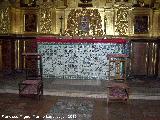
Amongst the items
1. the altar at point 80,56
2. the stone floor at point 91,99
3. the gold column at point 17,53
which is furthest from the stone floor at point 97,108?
the gold column at point 17,53

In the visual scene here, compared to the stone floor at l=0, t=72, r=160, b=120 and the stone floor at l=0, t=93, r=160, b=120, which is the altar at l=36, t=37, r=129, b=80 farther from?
the stone floor at l=0, t=93, r=160, b=120

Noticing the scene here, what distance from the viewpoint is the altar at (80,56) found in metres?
9.93

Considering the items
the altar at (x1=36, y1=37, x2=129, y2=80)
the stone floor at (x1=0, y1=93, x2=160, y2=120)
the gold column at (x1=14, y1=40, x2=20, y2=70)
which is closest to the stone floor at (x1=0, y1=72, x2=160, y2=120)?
the stone floor at (x1=0, y1=93, x2=160, y2=120)

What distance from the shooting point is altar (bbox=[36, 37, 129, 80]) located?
9.93 meters

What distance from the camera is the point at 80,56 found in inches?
393

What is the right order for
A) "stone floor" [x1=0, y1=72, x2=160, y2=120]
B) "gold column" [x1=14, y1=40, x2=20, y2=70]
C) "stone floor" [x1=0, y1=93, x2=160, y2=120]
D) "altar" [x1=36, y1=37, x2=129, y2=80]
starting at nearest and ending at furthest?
"stone floor" [x1=0, y1=93, x2=160, y2=120]
"stone floor" [x1=0, y1=72, x2=160, y2=120]
"altar" [x1=36, y1=37, x2=129, y2=80]
"gold column" [x1=14, y1=40, x2=20, y2=70]

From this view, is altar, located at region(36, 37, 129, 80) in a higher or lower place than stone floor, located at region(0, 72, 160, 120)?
higher

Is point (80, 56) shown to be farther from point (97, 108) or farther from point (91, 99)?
point (97, 108)

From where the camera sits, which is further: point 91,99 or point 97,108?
point 91,99

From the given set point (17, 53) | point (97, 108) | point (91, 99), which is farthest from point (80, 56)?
point (97, 108)

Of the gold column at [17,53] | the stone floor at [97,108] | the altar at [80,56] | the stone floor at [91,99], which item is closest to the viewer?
the stone floor at [97,108]

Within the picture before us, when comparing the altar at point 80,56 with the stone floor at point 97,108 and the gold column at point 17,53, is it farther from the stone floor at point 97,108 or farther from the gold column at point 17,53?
the stone floor at point 97,108

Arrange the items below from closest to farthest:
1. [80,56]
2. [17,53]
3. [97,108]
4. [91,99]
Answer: [97,108], [91,99], [80,56], [17,53]

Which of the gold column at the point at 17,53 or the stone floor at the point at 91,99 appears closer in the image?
the stone floor at the point at 91,99
